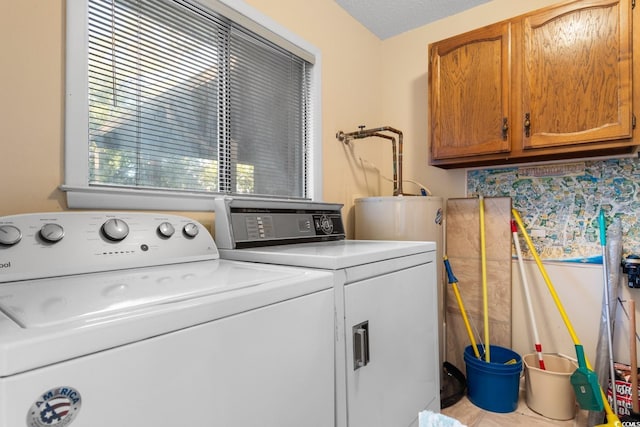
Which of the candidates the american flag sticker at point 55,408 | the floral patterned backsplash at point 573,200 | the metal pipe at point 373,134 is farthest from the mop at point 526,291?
the american flag sticker at point 55,408

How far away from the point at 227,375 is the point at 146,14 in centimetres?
136

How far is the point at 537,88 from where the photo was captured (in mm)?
1760

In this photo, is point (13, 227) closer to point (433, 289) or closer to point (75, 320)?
point (75, 320)

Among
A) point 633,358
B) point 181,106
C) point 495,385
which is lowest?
point 495,385

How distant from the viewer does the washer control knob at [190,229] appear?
1.20 meters

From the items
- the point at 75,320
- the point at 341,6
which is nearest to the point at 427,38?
the point at 341,6

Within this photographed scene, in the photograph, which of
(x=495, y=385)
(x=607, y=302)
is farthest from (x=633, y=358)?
(x=495, y=385)

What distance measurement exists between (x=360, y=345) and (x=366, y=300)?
0.44 feet

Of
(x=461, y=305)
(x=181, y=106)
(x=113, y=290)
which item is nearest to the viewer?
(x=113, y=290)

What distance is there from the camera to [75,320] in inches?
19.9

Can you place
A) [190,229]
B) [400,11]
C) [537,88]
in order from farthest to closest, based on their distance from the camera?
[400,11] < [537,88] < [190,229]

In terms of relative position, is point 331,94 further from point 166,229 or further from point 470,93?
point 166,229

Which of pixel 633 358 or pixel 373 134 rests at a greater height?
pixel 373 134

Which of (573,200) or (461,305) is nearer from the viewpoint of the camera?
(573,200)
